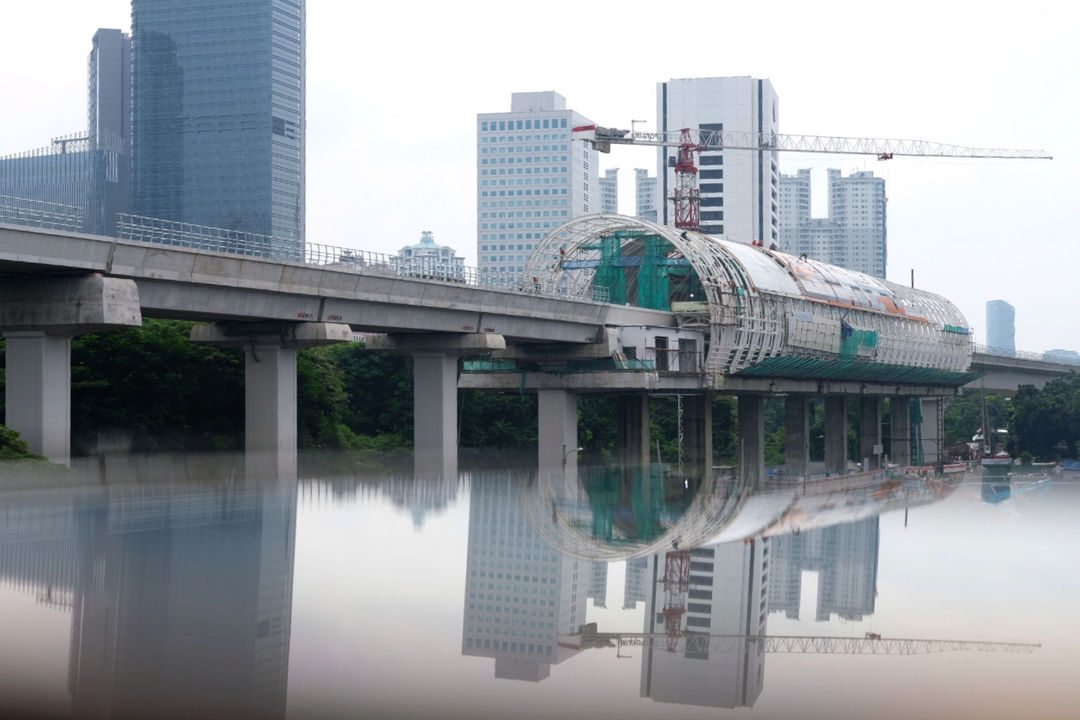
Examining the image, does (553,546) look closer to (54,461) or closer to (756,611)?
(756,611)

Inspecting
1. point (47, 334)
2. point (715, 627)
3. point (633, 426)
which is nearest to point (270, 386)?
point (47, 334)

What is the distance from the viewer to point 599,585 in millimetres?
26953

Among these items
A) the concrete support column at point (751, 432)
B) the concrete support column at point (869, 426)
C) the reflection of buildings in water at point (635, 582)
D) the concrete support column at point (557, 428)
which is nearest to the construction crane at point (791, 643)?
the reflection of buildings in water at point (635, 582)

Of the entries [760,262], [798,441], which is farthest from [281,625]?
[798,441]

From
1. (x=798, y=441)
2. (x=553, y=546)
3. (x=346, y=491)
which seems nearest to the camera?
(x=553, y=546)

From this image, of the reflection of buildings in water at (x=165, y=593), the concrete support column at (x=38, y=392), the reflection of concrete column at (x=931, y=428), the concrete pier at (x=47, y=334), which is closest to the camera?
the reflection of buildings in water at (x=165, y=593)

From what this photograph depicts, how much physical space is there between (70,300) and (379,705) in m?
27.2

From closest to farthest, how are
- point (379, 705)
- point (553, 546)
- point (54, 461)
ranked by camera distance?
1. point (379, 705)
2. point (553, 546)
3. point (54, 461)

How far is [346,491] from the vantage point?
46.0 m

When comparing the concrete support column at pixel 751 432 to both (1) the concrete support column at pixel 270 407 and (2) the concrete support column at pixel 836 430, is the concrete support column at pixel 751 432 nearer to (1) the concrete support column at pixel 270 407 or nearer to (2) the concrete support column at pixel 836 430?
(2) the concrete support column at pixel 836 430

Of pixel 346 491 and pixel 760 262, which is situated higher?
pixel 760 262

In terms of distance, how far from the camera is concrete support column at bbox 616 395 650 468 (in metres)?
76.3

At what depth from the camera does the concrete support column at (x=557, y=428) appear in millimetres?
69375

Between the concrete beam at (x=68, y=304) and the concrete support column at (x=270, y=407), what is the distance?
399 inches
